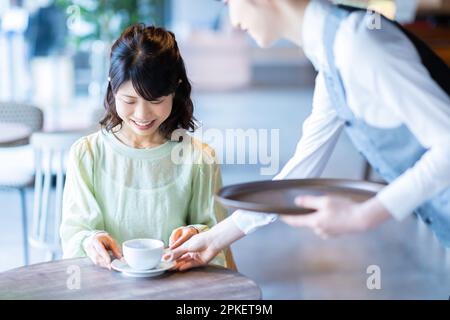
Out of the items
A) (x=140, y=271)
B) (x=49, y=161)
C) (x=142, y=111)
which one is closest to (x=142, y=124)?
(x=142, y=111)

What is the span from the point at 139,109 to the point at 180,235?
11.6 inches

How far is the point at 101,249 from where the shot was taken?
61.7 inches

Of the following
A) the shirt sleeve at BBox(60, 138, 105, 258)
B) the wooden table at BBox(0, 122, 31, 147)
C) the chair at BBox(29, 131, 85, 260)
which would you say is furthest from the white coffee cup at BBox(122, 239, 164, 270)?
the chair at BBox(29, 131, 85, 260)

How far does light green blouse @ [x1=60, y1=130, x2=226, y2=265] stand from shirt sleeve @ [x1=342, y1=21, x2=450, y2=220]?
28.6 inches

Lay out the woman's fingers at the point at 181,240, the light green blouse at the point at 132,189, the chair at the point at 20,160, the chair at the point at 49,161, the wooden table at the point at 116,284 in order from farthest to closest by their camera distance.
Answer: the chair at the point at 20,160, the chair at the point at 49,161, the light green blouse at the point at 132,189, the woman's fingers at the point at 181,240, the wooden table at the point at 116,284

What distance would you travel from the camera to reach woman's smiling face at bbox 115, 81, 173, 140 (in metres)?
1.66

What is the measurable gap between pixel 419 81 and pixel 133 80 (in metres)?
0.74

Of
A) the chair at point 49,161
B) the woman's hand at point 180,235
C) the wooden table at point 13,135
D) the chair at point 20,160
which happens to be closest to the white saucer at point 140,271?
the woman's hand at point 180,235

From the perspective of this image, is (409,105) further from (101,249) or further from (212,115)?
(212,115)

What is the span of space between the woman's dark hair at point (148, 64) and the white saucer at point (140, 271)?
378 millimetres

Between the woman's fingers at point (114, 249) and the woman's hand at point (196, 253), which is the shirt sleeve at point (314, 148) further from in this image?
the woman's fingers at point (114, 249)

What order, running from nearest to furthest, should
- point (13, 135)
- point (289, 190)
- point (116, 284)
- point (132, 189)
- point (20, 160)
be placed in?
point (289, 190) < point (116, 284) < point (132, 189) < point (13, 135) < point (20, 160)

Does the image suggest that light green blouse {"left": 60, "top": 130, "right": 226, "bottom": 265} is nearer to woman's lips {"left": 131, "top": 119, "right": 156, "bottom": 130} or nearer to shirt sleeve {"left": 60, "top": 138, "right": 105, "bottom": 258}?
shirt sleeve {"left": 60, "top": 138, "right": 105, "bottom": 258}

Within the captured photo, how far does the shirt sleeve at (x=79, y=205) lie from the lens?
1.71m
